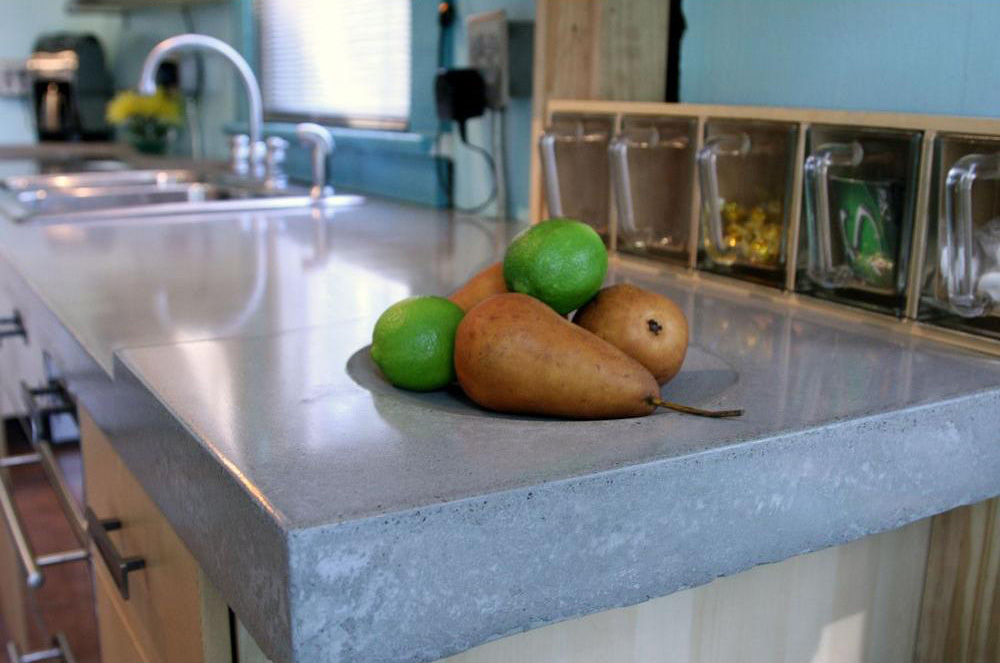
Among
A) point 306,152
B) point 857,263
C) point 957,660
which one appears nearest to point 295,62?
point 306,152

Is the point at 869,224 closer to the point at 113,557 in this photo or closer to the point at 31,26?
the point at 113,557

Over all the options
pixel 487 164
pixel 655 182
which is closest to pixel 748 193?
pixel 655 182

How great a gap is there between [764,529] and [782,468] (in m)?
0.04

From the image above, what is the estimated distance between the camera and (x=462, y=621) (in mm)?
574

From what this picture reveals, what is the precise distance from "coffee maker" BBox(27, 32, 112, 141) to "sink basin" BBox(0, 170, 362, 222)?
1.49 m

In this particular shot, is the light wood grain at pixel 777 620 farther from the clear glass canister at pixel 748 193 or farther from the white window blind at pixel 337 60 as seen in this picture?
the white window blind at pixel 337 60

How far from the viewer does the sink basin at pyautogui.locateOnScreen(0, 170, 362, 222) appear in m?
1.96

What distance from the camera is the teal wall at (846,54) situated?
100 centimetres

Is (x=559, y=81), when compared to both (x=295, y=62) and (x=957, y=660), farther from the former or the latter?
(x=295, y=62)

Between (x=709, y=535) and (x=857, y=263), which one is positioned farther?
(x=857, y=263)

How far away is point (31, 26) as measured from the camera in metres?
4.39

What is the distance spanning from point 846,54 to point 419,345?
2.16ft

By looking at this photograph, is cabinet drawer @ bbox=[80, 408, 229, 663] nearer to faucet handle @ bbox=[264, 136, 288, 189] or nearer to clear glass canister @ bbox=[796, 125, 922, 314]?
clear glass canister @ bbox=[796, 125, 922, 314]

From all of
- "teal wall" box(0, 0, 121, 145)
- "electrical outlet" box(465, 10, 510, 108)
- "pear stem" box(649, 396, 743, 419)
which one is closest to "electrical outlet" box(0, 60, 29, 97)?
"teal wall" box(0, 0, 121, 145)
